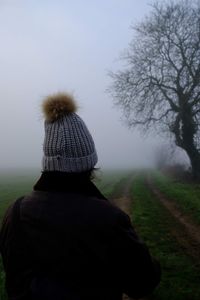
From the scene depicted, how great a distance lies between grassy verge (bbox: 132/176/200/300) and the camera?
770 cm

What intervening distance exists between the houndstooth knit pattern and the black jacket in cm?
19

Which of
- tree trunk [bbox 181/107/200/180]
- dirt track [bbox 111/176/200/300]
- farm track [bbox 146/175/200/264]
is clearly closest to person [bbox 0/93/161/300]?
dirt track [bbox 111/176/200/300]

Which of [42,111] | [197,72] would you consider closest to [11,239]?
[42,111]

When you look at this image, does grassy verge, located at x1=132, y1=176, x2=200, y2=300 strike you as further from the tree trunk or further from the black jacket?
the tree trunk

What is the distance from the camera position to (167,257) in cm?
1026

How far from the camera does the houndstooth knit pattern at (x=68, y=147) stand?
2.94m

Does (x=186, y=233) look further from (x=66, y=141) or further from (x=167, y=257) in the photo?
(x=66, y=141)

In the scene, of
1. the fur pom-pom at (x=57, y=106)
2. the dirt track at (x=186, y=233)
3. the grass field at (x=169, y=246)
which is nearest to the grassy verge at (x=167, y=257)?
the grass field at (x=169, y=246)

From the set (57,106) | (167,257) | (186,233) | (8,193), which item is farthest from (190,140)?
(57,106)

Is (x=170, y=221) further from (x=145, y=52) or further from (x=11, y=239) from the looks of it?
(x=145, y=52)

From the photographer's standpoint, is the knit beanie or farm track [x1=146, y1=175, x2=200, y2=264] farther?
farm track [x1=146, y1=175, x2=200, y2=264]

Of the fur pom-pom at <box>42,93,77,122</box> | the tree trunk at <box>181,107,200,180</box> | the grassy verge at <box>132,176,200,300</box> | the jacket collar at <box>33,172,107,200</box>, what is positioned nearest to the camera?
the jacket collar at <box>33,172,107,200</box>

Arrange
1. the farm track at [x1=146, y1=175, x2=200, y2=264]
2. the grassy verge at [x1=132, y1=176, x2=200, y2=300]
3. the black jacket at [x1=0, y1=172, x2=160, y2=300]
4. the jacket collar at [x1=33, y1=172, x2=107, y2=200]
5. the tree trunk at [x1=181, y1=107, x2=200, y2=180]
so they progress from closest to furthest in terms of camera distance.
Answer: the black jacket at [x1=0, y1=172, x2=160, y2=300] → the jacket collar at [x1=33, y1=172, x2=107, y2=200] → the grassy verge at [x1=132, y1=176, x2=200, y2=300] → the farm track at [x1=146, y1=175, x2=200, y2=264] → the tree trunk at [x1=181, y1=107, x2=200, y2=180]

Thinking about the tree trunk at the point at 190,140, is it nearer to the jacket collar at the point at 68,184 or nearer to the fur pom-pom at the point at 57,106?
the fur pom-pom at the point at 57,106
